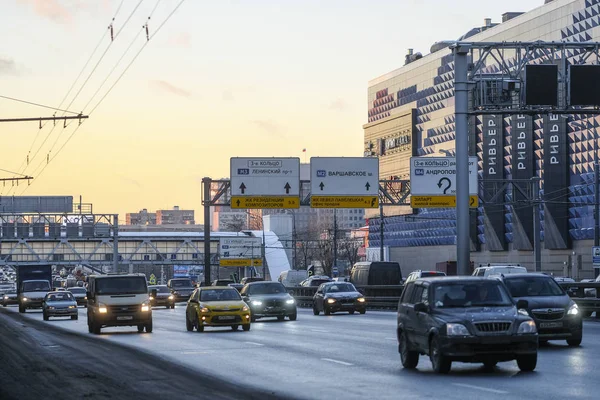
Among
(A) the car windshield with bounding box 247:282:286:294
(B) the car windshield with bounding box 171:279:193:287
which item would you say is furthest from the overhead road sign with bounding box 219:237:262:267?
(A) the car windshield with bounding box 247:282:286:294

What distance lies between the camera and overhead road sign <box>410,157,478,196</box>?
208 ft

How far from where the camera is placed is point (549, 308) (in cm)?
2430

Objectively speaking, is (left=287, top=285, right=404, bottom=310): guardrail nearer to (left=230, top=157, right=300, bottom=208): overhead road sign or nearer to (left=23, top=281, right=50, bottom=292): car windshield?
(left=230, top=157, right=300, bottom=208): overhead road sign

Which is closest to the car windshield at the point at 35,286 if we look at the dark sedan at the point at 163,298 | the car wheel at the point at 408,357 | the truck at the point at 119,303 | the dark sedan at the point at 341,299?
the dark sedan at the point at 163,298

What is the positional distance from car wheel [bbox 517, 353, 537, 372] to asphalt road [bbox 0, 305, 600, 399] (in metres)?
0.22

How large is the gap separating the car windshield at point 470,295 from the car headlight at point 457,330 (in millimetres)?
757

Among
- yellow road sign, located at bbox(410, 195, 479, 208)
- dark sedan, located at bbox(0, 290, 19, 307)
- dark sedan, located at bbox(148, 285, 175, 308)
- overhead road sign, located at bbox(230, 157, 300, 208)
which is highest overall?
overhead road sign, located at bbox(230, 157, 300, 208)

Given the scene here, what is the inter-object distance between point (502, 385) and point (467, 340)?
154 centimetres

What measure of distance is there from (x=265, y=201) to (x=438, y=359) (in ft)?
151

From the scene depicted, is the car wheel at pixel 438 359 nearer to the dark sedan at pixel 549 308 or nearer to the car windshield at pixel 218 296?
the dark sedan at pixel 549 308

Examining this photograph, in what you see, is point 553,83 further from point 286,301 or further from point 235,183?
point 235,183

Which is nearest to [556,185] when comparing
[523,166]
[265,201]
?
[523,166]

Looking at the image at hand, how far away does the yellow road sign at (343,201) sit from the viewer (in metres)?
63.6

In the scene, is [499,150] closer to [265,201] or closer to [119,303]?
[265,201]
